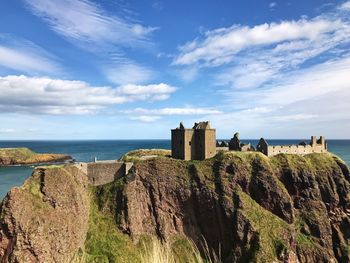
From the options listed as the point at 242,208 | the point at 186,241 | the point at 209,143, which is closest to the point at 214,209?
the point at 242,208

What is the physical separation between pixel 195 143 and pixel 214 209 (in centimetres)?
1587

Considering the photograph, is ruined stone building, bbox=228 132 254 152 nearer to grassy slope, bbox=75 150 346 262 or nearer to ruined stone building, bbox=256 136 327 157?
ruined stone building, bbox=256 136 327 157

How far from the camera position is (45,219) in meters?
47.9

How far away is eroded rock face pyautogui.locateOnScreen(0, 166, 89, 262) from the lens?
44594mm

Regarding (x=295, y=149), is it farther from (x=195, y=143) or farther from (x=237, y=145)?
(x=195, y=143)

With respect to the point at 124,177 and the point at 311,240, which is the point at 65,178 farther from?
the point at 311,240

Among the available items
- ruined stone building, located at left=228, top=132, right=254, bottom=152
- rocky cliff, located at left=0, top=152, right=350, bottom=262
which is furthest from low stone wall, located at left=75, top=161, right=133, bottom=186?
ruined stone building, located at left=228, top=132, right=254, bottom=152

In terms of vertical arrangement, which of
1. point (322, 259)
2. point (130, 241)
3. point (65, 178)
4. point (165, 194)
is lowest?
point (322, 259)

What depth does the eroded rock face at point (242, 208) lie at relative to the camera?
58.7m

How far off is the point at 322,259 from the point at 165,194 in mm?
31327

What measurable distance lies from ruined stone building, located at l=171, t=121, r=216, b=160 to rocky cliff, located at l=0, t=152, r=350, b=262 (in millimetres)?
3060

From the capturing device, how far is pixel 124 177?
6353 cm

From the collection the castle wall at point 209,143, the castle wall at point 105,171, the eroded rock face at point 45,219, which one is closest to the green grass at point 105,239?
the eroded rock face at point 45,219

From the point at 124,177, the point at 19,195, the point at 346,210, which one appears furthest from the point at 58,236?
the point at 346,210
